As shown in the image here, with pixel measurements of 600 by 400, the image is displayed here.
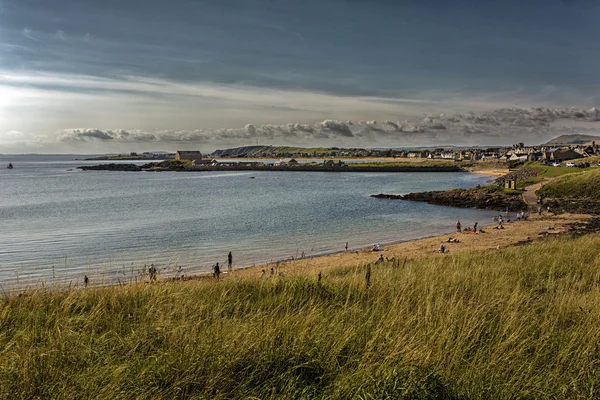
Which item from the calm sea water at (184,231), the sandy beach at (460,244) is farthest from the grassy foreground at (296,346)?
the sandy beach at (460,244)

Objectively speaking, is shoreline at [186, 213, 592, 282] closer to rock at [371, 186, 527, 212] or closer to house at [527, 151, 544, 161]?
rock at [371, 186, 527, 212]

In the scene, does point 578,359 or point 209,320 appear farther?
point 209,320

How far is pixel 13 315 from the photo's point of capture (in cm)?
549

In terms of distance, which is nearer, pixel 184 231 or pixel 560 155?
pixel 184 231

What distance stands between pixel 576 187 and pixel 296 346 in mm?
64134

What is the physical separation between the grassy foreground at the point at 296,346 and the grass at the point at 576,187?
2267 inches

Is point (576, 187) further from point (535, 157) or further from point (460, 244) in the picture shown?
point (535, 157)

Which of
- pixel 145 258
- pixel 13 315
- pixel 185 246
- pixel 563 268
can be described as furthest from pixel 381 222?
pixel 13 315

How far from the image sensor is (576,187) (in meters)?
56.0

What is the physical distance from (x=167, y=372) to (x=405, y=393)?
219cm

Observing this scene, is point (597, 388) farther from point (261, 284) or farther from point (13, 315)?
point (13, 315)

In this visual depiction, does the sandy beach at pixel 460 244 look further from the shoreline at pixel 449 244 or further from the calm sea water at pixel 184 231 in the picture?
the calm sea water at pixel 184 231

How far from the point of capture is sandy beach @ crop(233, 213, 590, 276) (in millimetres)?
23612

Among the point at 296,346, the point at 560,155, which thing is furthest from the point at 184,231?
the point at 560,155
